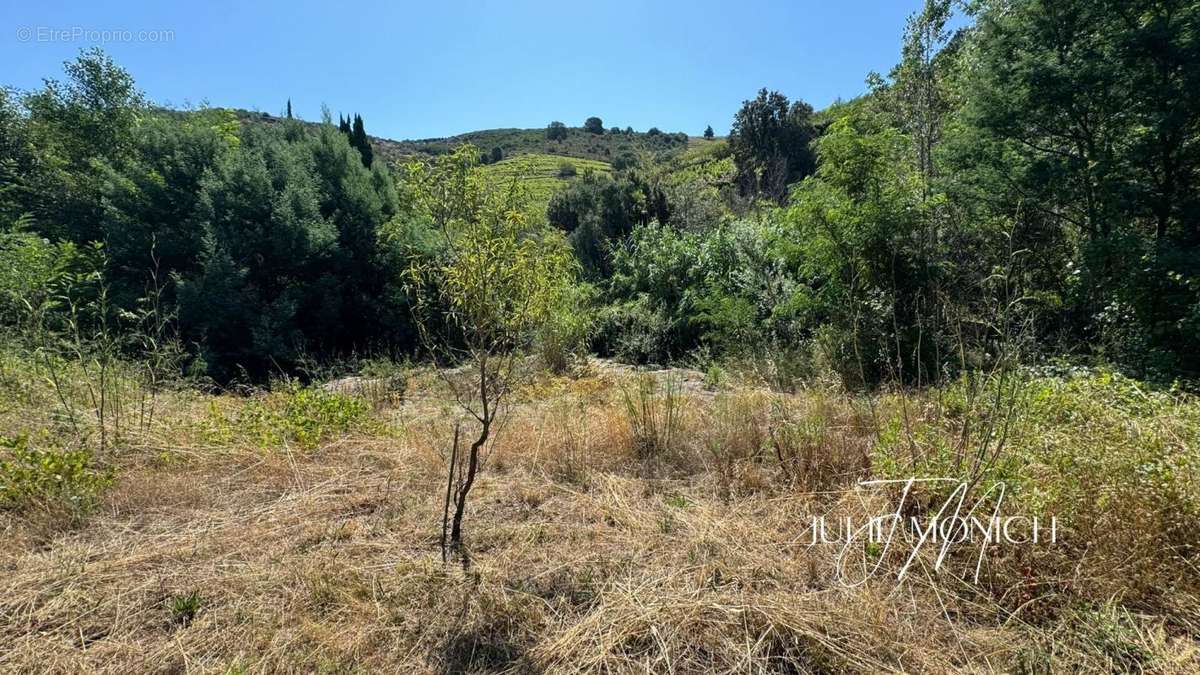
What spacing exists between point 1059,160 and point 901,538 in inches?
217

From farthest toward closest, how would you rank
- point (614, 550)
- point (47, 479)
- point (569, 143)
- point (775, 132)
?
point (569, 143), point (775, 132), point (47, 479), point (614, 550)

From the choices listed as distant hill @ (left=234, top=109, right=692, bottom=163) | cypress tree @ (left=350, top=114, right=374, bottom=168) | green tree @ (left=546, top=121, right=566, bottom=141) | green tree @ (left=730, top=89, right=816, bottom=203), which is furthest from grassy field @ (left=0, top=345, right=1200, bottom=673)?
green tree @ (left=546, top=121, right=566, bottom=141)

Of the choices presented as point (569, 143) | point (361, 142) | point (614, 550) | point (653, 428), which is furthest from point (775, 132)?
point (569, 143)

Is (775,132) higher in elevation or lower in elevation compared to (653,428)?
higher

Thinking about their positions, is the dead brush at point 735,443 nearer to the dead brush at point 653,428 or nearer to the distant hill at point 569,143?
the dead brush at point 653,428

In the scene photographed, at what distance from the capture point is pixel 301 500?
2.90 metres

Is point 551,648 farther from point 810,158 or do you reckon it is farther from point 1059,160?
point 810,158

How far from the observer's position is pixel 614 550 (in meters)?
2.42

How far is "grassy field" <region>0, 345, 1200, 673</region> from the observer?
1812 millimetres

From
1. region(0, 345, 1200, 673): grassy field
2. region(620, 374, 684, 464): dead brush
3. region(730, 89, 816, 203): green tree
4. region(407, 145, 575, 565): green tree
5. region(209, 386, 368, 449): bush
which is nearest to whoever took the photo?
region(0, 345, 1200, 673): grassy field

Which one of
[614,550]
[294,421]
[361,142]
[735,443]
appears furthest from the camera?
[361,142]

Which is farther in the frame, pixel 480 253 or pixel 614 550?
pixel 614 550

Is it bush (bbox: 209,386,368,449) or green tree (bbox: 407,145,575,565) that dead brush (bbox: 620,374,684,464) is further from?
bush (bbox: 209,386,368,449)

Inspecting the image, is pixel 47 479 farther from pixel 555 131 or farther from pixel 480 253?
pixel 555 131
